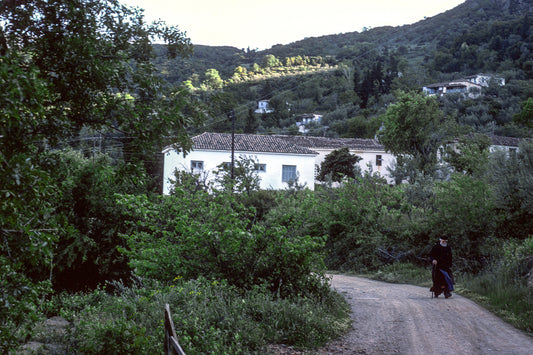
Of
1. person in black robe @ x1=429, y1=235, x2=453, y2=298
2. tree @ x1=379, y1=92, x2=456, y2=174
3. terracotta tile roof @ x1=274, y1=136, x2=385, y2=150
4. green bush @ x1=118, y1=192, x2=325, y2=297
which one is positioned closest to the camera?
green bush @ x1=118, y1=192, x2=325, y2=297

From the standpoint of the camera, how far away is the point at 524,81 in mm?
73750

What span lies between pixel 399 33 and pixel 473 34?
6420cm

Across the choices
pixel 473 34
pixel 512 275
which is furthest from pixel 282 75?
pixel 512 275

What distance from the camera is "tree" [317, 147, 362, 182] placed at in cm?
4909

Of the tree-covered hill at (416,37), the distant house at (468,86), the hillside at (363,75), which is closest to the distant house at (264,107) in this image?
the hillside at (363,75)

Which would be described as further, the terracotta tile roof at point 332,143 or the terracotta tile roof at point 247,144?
the terracotta tile roof at point 332,143

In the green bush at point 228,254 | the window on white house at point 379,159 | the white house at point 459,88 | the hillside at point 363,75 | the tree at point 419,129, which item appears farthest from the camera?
the white house at point 459,88

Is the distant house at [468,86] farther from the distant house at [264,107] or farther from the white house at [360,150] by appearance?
the distant house at [264,107]

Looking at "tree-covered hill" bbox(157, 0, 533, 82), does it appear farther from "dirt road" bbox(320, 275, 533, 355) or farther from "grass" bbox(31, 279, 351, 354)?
"grass" bbox(31, 279, 351, 354)

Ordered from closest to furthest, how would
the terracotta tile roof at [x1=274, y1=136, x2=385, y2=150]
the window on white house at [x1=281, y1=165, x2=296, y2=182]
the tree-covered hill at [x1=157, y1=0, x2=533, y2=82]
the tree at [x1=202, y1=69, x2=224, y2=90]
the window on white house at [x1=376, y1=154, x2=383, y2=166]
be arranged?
the window on white house at [x1=281, y1=165, x2=296, y2=182] < the tree at [x1=202, y1=69, x2=224, y2=90] < the terracotta tile roof at [x1=274, y1=136, x2=385, y2=150] < the window on white house at [x1=376, y1=154, x2=383, y2=166] < the tree-covered hill at [x1=157, y1=0, x2=533, y2=82]

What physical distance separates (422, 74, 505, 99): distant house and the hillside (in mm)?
2529

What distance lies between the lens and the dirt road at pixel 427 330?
7312 millimetres

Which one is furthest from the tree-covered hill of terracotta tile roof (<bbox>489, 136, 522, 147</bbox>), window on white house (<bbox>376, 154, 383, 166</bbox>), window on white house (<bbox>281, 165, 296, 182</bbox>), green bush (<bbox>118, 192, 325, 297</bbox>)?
green bush (<bbox>118, 192, 325, 297</bbox>)

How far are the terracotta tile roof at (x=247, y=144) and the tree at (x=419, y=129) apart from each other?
8.23 m
